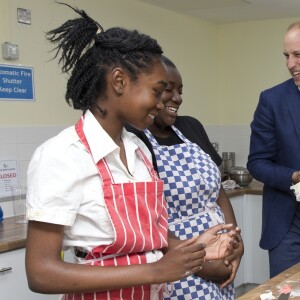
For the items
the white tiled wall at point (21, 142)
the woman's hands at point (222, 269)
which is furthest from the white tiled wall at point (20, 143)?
the woman's hands at point (222, 269)

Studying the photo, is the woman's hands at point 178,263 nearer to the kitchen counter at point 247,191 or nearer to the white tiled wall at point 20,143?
the white tiled wall at point 20,143

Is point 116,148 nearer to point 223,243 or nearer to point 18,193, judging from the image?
point 223,243

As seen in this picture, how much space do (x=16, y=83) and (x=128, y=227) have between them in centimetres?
185

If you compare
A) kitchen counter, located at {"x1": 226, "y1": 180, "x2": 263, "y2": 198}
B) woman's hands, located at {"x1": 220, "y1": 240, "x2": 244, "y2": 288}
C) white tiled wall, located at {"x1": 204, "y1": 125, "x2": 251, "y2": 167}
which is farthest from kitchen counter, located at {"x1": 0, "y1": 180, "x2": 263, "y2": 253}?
white tiled wall, located at {"x1": 204, "y1": 125, "x2": 251, "y2": 167}

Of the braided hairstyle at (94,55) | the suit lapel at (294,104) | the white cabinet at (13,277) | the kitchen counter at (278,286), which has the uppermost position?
the braided hairstyle at (94,55)

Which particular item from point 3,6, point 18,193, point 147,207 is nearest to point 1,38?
point 3,6

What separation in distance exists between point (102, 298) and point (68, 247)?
0.46 ft

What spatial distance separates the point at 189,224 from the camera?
1635 mm

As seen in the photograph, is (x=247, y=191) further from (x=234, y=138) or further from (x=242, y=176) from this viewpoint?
(x=234, y=138)

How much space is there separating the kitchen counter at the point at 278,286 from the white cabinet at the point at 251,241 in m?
→ 2.29

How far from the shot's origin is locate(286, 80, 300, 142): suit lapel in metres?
1.98

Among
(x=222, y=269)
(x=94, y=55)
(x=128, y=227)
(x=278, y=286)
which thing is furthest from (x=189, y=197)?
(x=94, y=55)

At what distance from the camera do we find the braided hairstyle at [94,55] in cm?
120

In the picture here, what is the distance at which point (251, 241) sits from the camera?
3.88 metres
